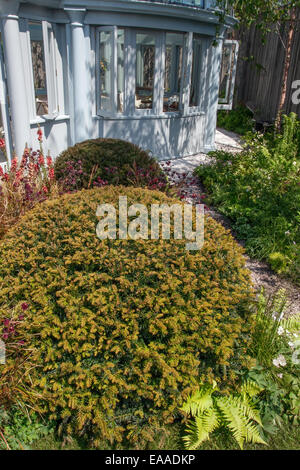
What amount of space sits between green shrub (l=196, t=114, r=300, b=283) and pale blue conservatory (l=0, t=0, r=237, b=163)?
2879mm

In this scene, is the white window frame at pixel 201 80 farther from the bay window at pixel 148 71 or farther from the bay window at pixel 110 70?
the bay window at pixel 110 70

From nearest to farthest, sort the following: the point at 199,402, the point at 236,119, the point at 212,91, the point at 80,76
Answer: the point at 199,402, the point at 80,76, the point at 212,91, the point at 236,119

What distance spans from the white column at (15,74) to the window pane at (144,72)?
9.83ft

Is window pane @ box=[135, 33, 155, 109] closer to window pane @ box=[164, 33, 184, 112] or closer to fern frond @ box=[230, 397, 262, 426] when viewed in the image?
window pane @ box=[164, 33, 184, 112]

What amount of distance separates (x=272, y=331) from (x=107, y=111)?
266 inches

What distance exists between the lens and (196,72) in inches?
397

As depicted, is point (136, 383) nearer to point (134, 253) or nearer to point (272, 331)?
point (134, 253)

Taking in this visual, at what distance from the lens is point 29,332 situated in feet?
9.45

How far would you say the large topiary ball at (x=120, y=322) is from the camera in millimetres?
2648

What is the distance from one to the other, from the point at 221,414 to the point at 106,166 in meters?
3.82

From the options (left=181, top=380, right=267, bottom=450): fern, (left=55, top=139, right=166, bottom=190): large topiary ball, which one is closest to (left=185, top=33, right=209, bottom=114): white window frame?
(left=55, top=139, right=166, bottom=190): large topiary ball

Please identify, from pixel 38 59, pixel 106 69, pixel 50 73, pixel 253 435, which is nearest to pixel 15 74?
pixel 50 73

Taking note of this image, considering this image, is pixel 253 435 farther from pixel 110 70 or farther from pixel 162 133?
pixel 162 133
